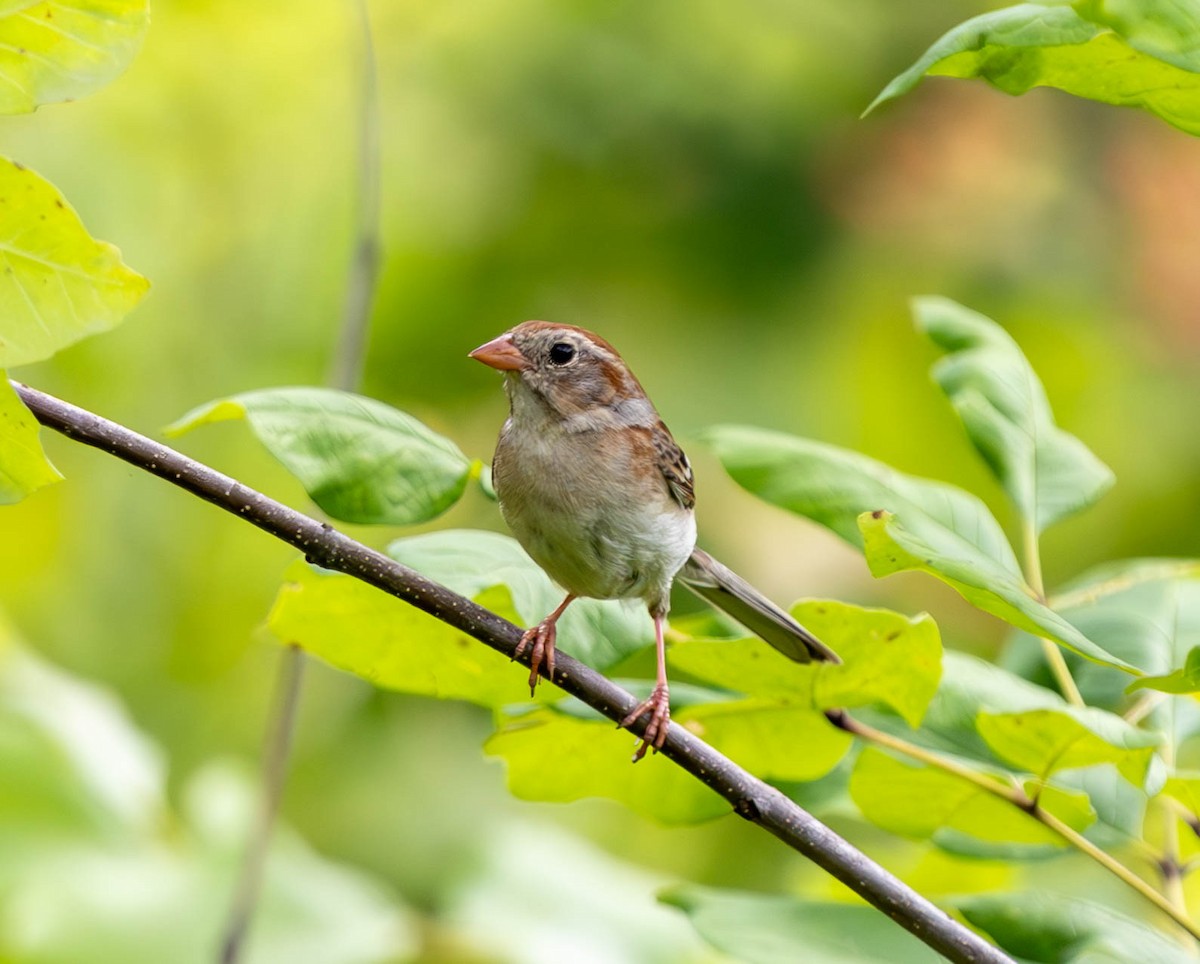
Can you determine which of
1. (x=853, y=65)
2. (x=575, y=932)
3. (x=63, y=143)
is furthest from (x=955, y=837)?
(x=853, y=65)

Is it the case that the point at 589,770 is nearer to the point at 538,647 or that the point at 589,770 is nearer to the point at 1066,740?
the point at 538,647

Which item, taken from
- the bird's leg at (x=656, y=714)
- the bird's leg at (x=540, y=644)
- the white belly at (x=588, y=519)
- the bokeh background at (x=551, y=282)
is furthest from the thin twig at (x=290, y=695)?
the bokeh background at (x=551, y=282)

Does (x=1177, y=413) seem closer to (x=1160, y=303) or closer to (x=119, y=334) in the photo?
(x=1160, y=303)

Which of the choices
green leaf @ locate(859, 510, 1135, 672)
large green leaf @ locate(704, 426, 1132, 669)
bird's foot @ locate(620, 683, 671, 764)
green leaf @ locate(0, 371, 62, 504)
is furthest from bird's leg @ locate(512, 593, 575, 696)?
green leaf @ locate(0, 371, 62, 504)

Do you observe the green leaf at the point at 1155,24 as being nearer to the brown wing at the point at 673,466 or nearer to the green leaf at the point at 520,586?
the green leaf at the point at 520,586

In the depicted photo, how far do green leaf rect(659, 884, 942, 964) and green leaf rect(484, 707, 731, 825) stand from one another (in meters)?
0.13

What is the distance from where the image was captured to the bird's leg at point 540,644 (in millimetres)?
1787

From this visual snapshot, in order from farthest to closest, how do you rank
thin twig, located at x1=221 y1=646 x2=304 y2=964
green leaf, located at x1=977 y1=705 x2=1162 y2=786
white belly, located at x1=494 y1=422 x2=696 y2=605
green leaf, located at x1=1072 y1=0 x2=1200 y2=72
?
1. white belly, located at x1=494 y1=422 x2=696 y2=605
2. thin twig, located at x1=221 y1=646 x2=304 y2=964
3. green leaf, located at x1=977 y1=705 x2=1162 y2=786
4. green leaf, located at x1=1072 y1=0 x2=1200 y2=72

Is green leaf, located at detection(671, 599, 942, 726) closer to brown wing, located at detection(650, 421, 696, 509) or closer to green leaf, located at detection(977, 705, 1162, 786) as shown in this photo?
green leaf, located at detection(977, 705, 1162, 786)

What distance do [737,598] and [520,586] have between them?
43.8 inches

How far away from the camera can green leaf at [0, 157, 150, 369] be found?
131cm

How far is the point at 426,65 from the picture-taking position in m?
5.02

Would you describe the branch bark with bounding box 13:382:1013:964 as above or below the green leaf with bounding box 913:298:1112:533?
below

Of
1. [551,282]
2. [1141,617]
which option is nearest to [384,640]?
[1141,617]
